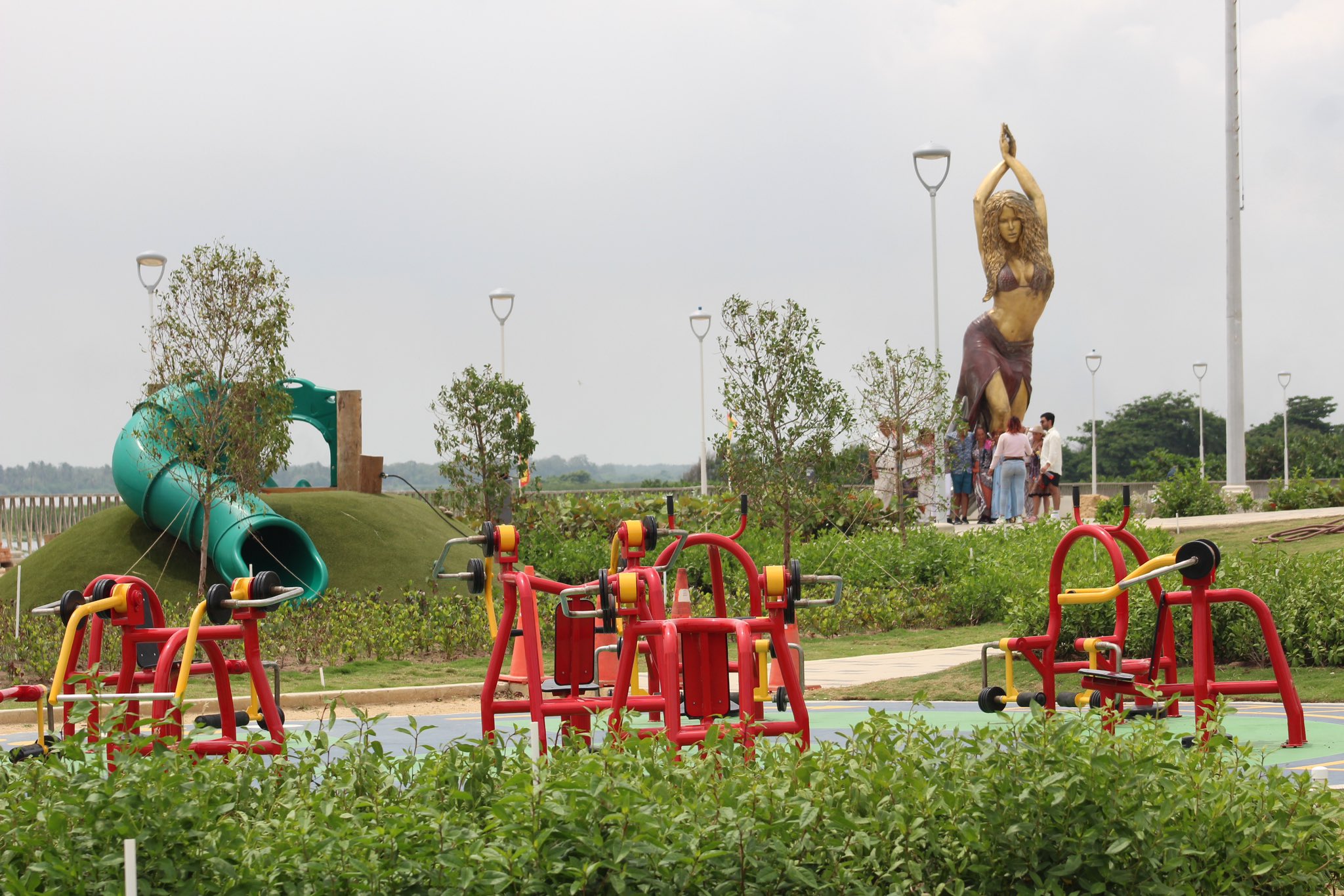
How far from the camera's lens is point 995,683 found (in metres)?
11.0

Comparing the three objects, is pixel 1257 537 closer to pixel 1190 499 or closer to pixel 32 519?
pixel 1190 499

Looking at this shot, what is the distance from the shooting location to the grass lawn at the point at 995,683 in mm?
9766

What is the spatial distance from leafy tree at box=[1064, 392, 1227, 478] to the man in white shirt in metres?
47.1

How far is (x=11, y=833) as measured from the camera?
409 cm

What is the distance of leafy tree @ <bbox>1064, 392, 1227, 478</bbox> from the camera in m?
71.0

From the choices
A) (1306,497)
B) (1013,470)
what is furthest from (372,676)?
(1306,497)

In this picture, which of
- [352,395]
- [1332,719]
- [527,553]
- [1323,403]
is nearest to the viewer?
[1332,719]

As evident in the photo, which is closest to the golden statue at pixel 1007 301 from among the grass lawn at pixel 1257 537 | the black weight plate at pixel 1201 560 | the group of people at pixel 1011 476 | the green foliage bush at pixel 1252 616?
the group of people at pixel 1011 476

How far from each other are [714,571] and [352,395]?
495 inches

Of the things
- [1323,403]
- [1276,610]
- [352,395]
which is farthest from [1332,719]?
→ [1323,403]

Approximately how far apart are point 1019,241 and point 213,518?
17989mm

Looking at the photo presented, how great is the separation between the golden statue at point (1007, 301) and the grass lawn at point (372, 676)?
57.7 ft

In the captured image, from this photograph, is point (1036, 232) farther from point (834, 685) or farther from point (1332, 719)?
point (1332, 719)

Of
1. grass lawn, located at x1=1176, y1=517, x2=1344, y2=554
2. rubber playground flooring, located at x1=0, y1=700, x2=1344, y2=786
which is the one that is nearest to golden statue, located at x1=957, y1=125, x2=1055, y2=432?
grass lawn, located at x1=1176, y1=517, x2=1344, y2=554
